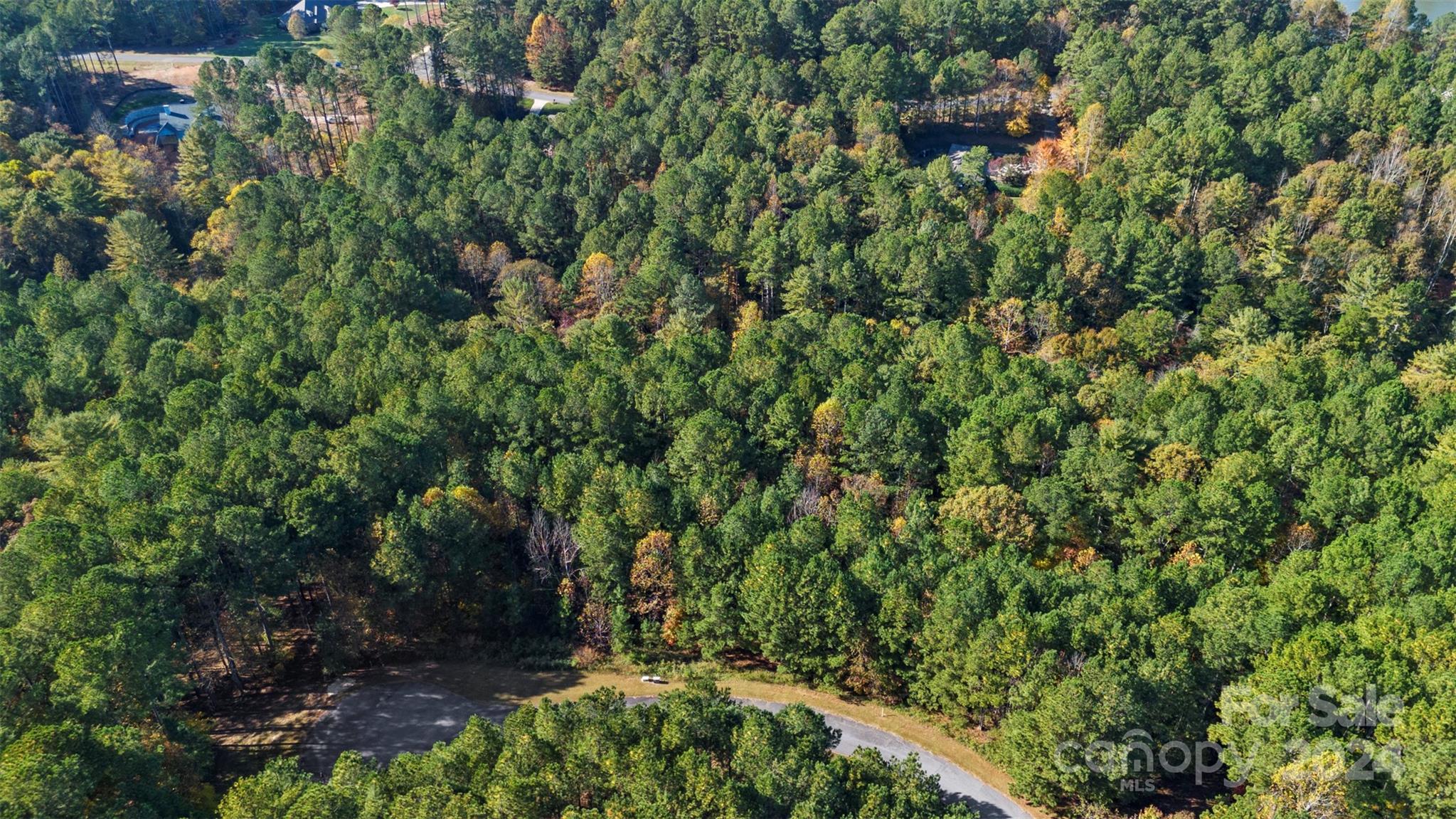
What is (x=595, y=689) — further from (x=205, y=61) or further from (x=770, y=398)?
(x=205, y=61)

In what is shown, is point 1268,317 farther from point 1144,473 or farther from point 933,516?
point 933,516

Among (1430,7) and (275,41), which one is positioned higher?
(275,41)

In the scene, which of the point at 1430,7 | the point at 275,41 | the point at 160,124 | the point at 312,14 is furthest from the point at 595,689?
the point at 1430,7

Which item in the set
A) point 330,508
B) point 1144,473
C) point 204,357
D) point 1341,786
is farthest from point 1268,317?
point 204,357

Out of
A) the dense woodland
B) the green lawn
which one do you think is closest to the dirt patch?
the dense woodland

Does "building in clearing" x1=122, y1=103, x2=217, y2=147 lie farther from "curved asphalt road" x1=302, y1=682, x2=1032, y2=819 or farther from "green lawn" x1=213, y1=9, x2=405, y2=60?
"curved asphalt road" x1=302, y1=682, x2=1032, y2=819

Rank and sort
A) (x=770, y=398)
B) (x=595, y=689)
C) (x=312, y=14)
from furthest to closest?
1. (x=312, y=14)
2. (x=770, y=398)
3. (x=595, y=689)

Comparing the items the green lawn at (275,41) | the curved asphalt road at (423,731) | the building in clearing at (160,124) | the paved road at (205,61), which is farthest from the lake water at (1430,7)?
the building in clearing at (160,124)
